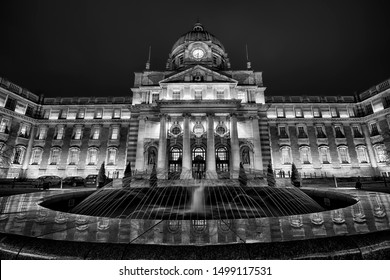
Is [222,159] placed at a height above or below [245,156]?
below

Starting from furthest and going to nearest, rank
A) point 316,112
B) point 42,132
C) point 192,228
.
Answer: point 316,112 → point 42,132 → point 192,228

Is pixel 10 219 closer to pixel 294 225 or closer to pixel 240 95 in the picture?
pixel 294 225

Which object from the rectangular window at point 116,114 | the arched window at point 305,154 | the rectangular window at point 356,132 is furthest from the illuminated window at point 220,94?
the rectangular window at point 356,132

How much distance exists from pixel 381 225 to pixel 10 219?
7.77m

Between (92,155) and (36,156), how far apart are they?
10.2m

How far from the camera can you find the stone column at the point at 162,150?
25.7 meters

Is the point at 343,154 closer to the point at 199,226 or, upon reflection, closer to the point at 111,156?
the point at 199,226

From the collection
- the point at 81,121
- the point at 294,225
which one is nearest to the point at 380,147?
the point at 294,225

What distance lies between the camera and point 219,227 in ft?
11.8

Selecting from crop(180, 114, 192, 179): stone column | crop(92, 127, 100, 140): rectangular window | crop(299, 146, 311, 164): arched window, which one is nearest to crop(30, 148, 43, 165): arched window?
crop(92, 127, 100, 140): rectangular window

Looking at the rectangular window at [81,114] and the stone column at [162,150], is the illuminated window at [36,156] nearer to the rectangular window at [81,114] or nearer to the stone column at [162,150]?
the rectangular window at [81,114]

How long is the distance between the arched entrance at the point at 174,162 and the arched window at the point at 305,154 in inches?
846

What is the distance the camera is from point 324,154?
33.4m

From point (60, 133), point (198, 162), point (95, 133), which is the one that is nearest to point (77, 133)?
point (60, 133)
